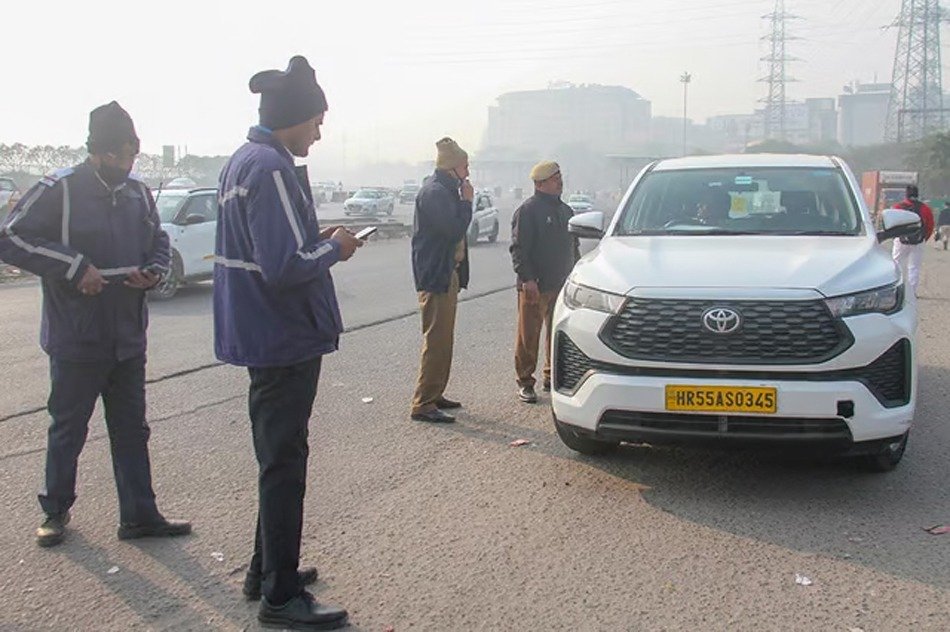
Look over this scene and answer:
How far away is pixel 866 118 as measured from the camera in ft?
441

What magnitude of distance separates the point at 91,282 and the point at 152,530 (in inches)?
47.4

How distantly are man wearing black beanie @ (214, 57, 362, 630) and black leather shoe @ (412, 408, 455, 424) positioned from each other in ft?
10.0

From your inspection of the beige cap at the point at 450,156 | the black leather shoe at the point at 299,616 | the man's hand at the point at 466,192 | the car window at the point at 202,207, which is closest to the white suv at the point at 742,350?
the man's hand at the point at 466,192

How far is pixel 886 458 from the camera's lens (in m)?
5.20

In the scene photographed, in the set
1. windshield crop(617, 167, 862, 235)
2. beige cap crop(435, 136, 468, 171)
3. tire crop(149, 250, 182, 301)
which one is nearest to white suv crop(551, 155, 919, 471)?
windshield crop(617, 167, 862, 235)

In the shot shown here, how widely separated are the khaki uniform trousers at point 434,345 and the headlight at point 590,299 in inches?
51.3

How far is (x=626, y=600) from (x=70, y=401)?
2.66 m

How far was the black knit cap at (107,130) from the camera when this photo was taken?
4.37 metres

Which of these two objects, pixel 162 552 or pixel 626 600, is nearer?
pixel 626 600

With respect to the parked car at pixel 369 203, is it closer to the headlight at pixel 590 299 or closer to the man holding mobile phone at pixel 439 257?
the man holding mobile phone at pixel 439 257

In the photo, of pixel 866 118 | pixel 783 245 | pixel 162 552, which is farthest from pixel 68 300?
pixel 866 118

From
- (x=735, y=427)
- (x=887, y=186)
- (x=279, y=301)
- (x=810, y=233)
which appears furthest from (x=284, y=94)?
(x=887, y=186)

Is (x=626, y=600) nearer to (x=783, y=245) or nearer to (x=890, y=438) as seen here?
(x=890, y=438)

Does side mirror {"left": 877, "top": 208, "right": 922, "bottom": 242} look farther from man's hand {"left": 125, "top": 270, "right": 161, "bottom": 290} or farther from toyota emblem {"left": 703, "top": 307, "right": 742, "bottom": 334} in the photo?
man's hand {"left": 125, "top": 270, "right": 161, "bottom": 290}
